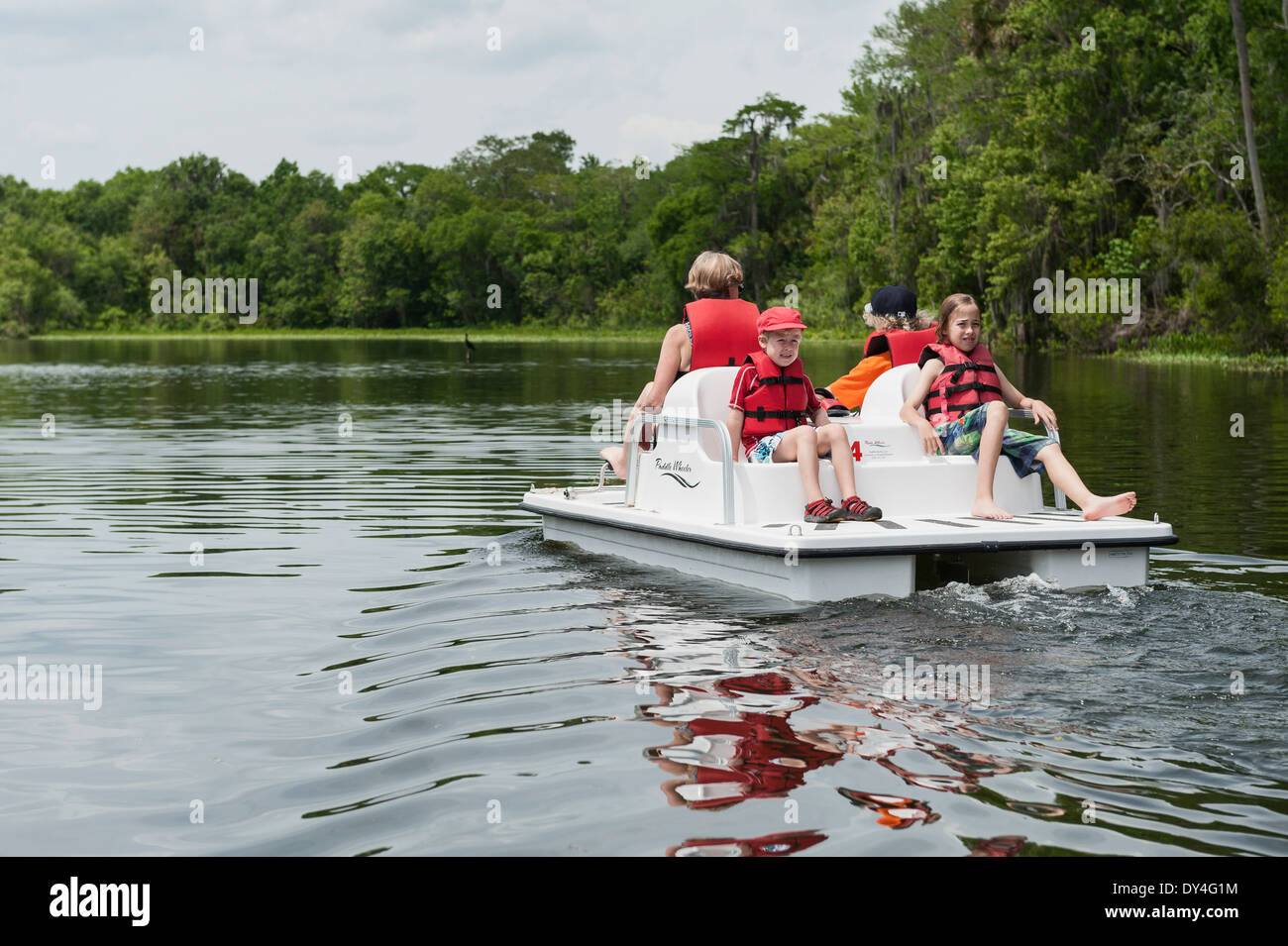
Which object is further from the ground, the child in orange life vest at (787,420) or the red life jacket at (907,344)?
the red life jacket at (907,344)

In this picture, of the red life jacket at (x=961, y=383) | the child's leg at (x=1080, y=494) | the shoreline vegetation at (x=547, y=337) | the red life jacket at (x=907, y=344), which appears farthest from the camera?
the shoreline vegetation at (x=547, y=337)

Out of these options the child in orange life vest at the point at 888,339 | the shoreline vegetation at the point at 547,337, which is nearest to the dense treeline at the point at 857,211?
the shoreline vegetation at the point at 547,337

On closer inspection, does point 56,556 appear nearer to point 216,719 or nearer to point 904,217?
point 216,719

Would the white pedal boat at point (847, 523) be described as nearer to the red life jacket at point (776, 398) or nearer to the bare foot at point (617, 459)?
the bare foot at point (617, 459)

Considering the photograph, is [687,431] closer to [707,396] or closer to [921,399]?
[707,396]

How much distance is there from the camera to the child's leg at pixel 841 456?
25.4 ft

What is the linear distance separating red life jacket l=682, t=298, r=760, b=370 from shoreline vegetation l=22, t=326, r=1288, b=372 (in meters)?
28.4

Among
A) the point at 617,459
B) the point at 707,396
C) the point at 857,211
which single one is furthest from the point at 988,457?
the point at 857,211

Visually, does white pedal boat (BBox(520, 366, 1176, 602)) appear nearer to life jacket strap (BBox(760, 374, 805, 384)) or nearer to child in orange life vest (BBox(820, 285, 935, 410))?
life jacket strap (BBox(760, 374, 805, 384))

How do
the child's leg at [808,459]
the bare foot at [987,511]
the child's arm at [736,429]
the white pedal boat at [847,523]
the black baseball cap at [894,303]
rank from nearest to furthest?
the white pedal boat at [847,523]
the child's leg at [808,459]
the bare foot at [987,511]
the child's arm at [736,429]
the black baseball cap at [894,303]

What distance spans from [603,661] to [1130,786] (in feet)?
8.42

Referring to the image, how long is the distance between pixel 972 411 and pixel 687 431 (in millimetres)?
1668

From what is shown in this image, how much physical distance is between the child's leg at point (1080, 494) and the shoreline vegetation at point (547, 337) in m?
28.4

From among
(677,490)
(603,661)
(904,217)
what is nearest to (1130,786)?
(603,661)
